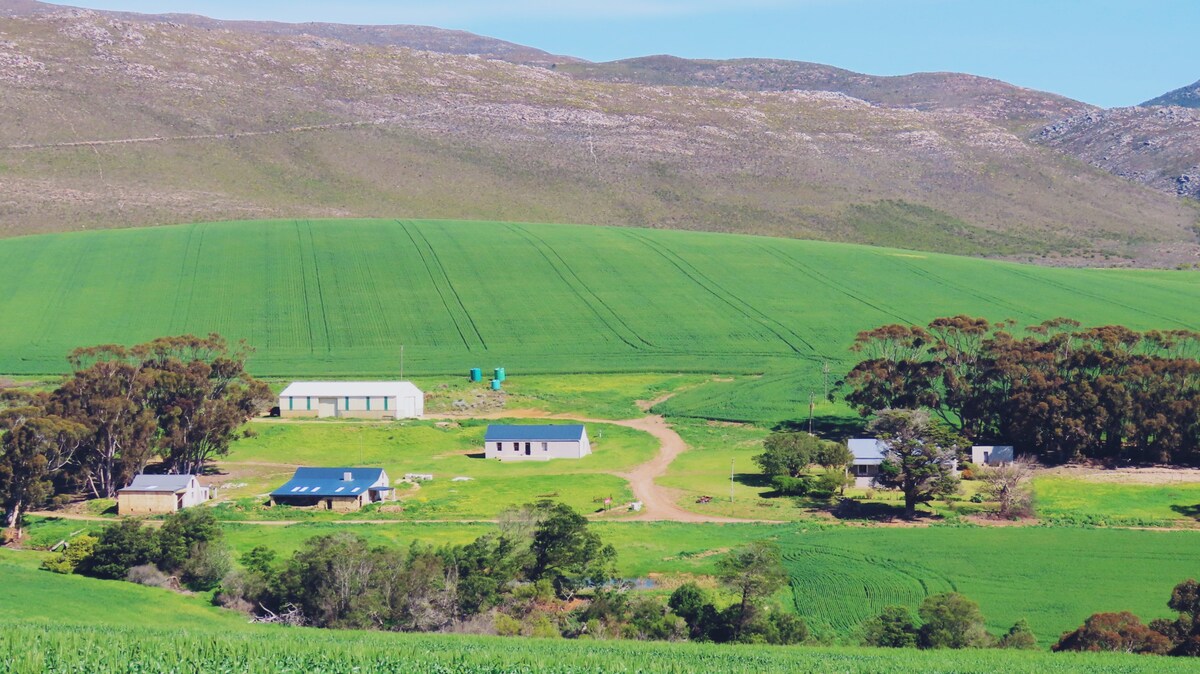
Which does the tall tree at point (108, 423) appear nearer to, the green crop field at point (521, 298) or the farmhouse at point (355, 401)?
the farmhouse at point (355, 401)

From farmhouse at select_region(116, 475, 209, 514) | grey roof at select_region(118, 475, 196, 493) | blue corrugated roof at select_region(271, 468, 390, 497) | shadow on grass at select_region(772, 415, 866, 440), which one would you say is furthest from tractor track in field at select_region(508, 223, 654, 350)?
farmhouse at select_region(116, 475, 209, 514)

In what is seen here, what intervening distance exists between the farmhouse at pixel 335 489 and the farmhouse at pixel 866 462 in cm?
2508

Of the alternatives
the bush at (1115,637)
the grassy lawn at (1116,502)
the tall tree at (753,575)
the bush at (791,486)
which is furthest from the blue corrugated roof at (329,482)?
the bush at (1115,637)

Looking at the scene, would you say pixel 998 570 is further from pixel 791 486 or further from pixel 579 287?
pixel 579 287

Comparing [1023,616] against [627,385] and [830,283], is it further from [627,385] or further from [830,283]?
[830,283]

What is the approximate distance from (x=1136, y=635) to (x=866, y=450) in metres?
32.7

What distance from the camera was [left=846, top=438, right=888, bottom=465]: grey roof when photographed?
69.1m

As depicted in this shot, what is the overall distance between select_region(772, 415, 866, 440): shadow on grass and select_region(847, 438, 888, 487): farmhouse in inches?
270

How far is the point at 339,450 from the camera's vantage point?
74.6 m

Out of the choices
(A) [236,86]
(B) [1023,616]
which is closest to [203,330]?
(B) [1023,616]

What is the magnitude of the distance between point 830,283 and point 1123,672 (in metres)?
92.0

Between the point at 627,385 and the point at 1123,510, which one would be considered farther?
the point at 627,385

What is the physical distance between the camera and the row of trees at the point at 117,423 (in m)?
57.8

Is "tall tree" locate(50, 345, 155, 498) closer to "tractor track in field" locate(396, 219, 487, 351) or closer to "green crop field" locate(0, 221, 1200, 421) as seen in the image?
"green crop field" locate(0, 221, 1200, 421)
